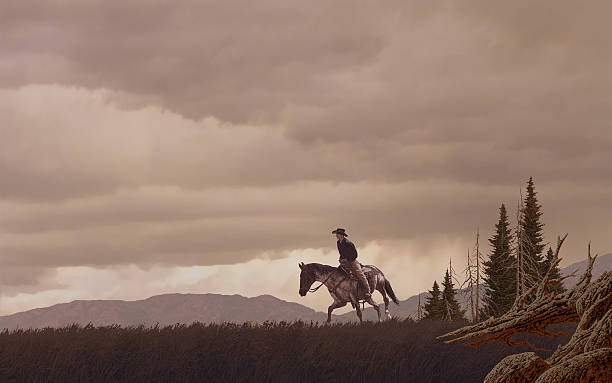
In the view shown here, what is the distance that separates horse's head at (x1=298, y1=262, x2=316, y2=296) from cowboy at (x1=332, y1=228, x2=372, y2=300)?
136 centimetres

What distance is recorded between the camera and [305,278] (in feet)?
104

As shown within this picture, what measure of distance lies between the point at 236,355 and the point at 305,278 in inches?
581

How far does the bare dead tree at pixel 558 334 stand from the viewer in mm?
2416

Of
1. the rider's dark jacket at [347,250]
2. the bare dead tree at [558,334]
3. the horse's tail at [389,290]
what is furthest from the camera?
the horse's tail at [389,290]

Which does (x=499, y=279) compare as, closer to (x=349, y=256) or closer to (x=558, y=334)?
(x=349, y=256)

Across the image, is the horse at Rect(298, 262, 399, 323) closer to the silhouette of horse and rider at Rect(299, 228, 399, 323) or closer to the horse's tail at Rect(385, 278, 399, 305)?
the silhouette of horse and rider at Rect(299, 228, 399, 323)

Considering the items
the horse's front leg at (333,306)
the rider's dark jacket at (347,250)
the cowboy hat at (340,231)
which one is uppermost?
the cowboy hat at (340,231)

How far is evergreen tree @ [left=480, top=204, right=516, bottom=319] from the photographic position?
41000 mm

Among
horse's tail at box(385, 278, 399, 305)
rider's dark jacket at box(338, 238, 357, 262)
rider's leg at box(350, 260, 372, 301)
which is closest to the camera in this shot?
rider's dark jacket at box(338, 238, 357, 262)

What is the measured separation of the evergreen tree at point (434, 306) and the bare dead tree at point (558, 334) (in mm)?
42683

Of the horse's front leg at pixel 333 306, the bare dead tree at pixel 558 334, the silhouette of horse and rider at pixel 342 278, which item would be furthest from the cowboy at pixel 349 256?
the bare dead tree at pixel 558 334

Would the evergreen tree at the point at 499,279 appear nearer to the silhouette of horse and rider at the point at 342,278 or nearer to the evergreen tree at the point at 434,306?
the evergreen tree at the point at 434,306

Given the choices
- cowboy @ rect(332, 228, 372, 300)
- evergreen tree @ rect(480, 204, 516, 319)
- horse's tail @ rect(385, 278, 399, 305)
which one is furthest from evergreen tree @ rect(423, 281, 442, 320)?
cowboy @ rect(332, 228, 372, 300)

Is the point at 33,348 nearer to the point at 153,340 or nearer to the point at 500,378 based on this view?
the point at 153,340
